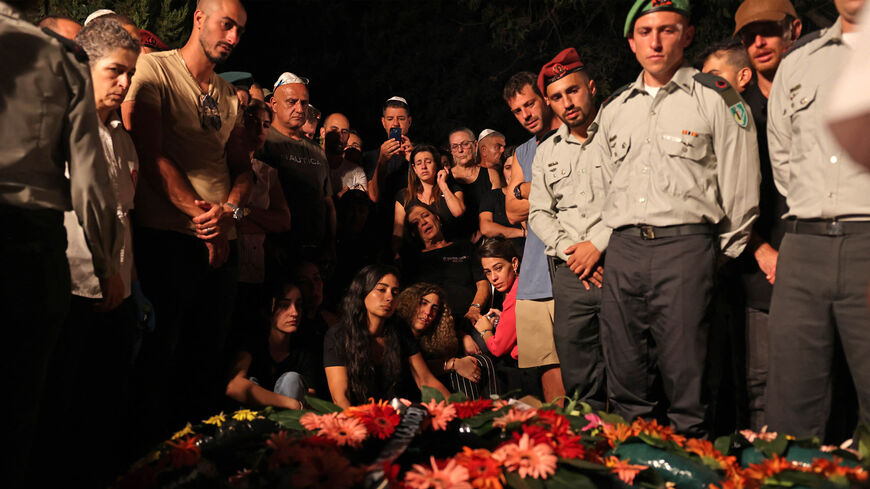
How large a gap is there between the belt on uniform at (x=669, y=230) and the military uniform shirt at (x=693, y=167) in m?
0.03

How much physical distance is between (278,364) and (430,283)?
50.7 inches

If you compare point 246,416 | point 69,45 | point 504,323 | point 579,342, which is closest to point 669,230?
→ point 579,342

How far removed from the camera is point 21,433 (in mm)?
2318

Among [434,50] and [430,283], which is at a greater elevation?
[434,50]

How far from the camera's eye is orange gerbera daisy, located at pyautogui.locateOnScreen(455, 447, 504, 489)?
1.84 meters

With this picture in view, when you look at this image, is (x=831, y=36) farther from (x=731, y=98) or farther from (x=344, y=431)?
(x=344, y=431)

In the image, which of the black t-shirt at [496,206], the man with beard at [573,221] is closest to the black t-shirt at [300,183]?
the black t-shirt at [496,206]

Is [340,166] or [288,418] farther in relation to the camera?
[340,166]

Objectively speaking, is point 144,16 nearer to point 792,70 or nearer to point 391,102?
point 391,102

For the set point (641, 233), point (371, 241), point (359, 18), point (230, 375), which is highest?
point (359, 18)

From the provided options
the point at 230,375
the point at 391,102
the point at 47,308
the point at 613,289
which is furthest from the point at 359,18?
the point at 47,308

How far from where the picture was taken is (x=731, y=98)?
3.58m

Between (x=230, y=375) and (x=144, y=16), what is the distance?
10.0 feet

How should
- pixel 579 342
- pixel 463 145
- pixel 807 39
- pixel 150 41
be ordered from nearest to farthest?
pixel 807 39, pixel 579 342, pixel 150 41, pixel 463 145
